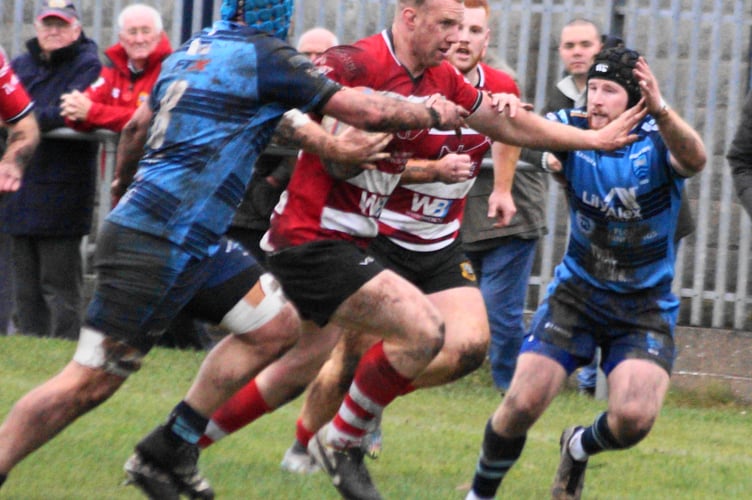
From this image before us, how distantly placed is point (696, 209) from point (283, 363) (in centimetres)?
403

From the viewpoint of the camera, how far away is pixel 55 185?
898 centimetres

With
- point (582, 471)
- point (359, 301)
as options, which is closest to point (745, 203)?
point (582, 471)

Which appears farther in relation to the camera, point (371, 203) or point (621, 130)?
point (371, 203)

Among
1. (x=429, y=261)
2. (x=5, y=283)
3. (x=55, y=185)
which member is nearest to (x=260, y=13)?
(x=429, y=261)

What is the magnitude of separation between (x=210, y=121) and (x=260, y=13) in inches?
16.6

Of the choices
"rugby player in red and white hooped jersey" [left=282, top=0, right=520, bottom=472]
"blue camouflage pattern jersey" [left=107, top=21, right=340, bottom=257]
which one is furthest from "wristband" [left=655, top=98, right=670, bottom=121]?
"blue camouflage pattern jersey" [left=107, top=21, right=340, bottom=257]

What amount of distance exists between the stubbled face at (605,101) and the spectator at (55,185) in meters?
4.08

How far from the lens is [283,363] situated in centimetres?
616

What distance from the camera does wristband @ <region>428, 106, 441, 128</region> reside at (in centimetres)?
513

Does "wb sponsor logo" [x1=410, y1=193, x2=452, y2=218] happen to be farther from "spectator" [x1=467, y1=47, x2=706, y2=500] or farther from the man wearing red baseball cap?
the man wearing red baseball cap

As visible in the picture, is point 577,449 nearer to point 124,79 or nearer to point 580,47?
point 580,47

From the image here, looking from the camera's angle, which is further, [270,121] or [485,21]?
[485,21]

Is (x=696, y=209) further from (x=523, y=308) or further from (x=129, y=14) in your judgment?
(x=129, y=14)

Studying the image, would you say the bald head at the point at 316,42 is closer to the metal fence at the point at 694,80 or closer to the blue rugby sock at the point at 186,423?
the metal fence at the point at 694,80
